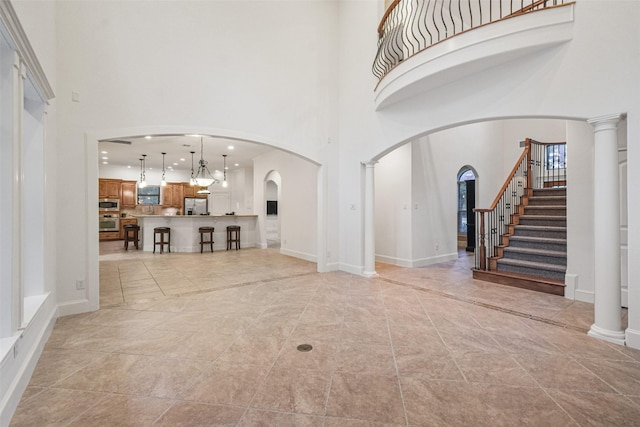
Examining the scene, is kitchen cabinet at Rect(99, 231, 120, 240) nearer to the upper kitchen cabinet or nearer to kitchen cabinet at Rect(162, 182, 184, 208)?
the upper kitchen cabinet

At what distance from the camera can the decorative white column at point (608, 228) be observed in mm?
2863

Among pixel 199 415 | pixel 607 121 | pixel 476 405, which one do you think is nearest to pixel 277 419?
pixel 199 415

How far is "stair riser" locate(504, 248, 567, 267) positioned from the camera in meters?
5.01

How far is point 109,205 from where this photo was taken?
1177 cm

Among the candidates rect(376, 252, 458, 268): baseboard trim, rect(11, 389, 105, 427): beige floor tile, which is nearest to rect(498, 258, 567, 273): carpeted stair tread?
rect(376, 252, 458, 268): baseboard trim

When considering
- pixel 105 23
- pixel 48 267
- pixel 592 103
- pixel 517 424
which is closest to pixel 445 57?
pixel 592 103

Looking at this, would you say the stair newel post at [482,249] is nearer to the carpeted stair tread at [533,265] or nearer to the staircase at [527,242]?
the staircase at [527,242]

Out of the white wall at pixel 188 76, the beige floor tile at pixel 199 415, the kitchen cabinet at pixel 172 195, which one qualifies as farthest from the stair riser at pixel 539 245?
the kitchen cabinet at pixel 172 195

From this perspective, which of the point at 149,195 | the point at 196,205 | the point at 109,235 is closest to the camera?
the point at 109,235

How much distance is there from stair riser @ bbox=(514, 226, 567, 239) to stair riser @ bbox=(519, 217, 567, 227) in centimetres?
23

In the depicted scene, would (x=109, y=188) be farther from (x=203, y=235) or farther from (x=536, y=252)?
(x=536, y=252)

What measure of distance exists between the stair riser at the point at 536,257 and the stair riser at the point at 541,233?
0.51 metres

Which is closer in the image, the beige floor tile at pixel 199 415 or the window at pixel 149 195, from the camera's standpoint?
the beige floor tile at pixel 199 415

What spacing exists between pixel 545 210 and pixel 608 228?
11.7 ft
